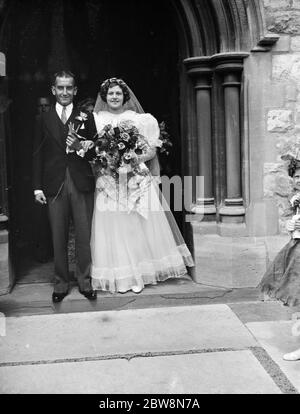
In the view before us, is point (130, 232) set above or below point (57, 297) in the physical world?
above

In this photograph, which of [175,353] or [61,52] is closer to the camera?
[175,353]

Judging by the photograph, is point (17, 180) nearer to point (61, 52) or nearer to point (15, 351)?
point (61, 52)

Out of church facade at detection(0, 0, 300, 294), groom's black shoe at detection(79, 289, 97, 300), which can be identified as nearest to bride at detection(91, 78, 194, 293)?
groom's black shoe at detection(79, 289, 97, 300)

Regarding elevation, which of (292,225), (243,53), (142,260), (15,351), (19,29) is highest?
(19,29)

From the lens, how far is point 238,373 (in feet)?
10.8

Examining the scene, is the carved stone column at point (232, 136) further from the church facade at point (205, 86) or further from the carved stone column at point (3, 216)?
the carved stone column at point (3, 216)

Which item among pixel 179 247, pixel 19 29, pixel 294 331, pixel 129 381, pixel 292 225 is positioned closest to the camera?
pixel 129 381

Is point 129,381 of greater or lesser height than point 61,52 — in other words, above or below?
below

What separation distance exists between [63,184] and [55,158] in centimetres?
23

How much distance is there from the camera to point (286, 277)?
11.7 feet

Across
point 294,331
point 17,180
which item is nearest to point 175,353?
point 294,331

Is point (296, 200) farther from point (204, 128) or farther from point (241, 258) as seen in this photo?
point (204, 128)

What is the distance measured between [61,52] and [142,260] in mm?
2254

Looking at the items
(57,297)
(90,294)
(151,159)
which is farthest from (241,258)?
(57,297)
